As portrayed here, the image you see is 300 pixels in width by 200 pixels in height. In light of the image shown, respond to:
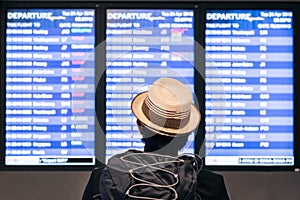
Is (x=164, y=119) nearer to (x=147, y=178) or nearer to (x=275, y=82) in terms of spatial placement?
(x=147, y=178)

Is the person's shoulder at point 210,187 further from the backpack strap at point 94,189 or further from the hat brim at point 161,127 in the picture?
the backpack strap at point 94,189

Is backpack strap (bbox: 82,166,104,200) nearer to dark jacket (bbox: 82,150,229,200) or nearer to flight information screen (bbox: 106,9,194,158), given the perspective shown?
dark jacket (bbox: 82,150,229,200)

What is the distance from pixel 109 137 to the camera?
3420mm

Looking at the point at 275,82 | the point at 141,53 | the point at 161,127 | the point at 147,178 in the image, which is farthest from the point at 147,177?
the point at 275,82

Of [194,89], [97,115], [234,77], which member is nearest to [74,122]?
[97,115]

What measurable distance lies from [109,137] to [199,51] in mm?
715

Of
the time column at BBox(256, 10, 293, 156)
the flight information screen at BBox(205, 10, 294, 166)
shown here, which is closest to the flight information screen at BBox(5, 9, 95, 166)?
the flight information screen at BBox(205, 10, 294, 166)

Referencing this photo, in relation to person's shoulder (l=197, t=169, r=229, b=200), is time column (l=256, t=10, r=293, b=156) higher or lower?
higher

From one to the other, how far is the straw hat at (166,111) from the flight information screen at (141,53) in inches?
55.9

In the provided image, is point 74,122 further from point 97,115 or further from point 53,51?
point 53,51

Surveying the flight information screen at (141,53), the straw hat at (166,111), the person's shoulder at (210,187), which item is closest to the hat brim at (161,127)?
the straw hat at (166,111)

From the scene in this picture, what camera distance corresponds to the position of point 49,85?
341cm

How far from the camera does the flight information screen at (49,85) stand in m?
→ 3.38

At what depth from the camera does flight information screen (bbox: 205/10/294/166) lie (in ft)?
11.2
